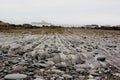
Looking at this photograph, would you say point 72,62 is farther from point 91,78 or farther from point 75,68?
point 91,78

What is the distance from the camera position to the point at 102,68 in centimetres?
418

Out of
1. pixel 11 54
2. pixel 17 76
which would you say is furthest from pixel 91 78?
pixel 11 54

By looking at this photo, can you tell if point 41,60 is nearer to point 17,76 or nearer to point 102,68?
point 102,68

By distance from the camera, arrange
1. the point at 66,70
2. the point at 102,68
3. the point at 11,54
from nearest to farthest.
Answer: the point at 66,70 → the point at 102,68 → the point at 11,54

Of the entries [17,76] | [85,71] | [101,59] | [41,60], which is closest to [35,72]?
[17,76]

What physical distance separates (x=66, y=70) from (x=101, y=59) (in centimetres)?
134

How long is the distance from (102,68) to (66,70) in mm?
679

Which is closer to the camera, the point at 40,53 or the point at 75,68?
the point at 75,68

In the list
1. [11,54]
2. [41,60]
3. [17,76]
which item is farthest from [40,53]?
[17,76]

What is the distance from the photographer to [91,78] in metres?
3.39

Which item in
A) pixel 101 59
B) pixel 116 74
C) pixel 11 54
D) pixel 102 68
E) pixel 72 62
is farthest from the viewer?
pixel 11 54

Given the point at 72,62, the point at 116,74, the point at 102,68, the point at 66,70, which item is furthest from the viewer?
the point at 72,62

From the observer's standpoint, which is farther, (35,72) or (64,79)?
(35,72)

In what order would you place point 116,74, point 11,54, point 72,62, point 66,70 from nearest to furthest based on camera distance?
point 116,74 < point 66,70 < point 72,62 < point 11,54
